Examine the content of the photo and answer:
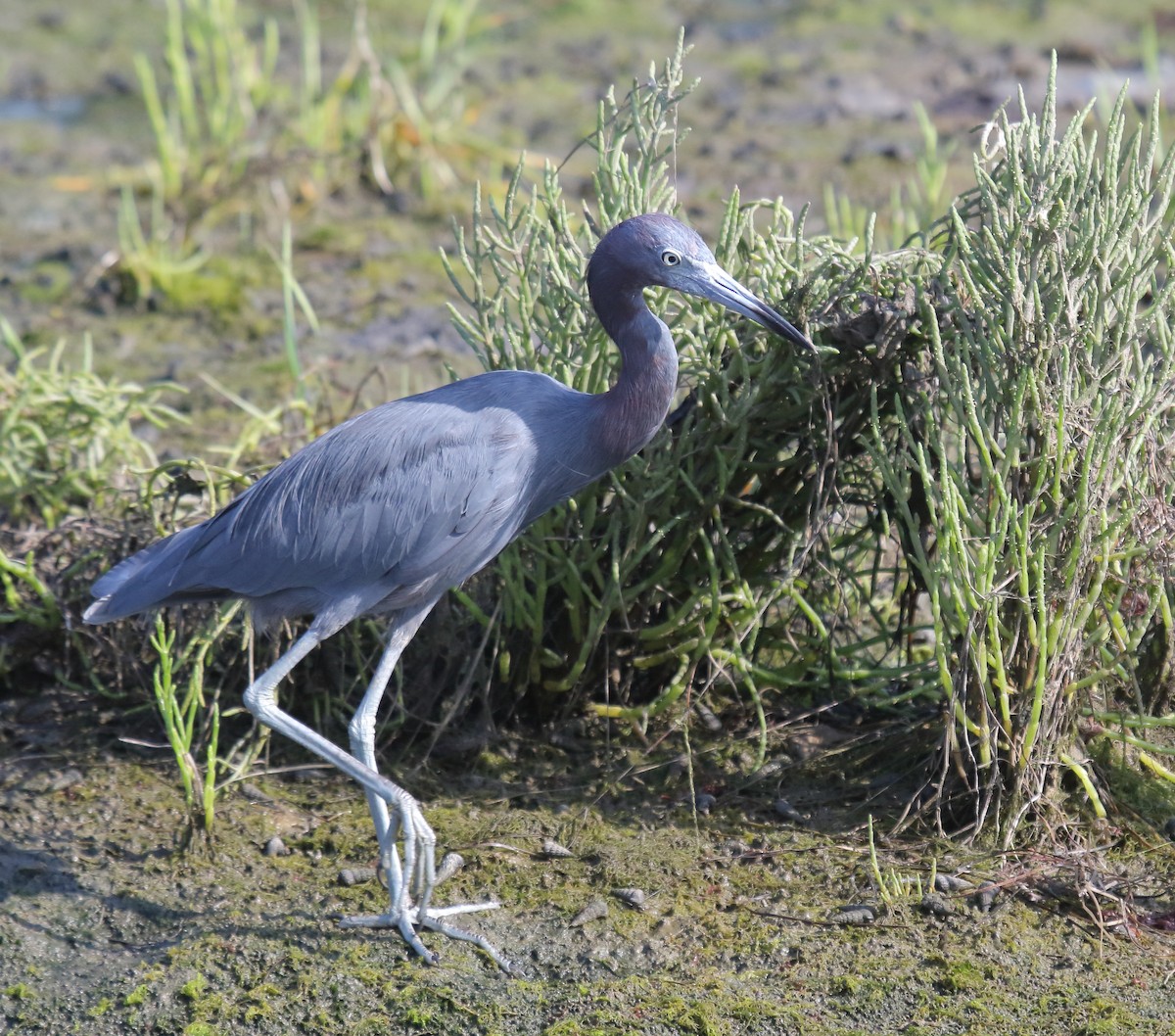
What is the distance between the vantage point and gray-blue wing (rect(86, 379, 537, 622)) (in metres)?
3.94

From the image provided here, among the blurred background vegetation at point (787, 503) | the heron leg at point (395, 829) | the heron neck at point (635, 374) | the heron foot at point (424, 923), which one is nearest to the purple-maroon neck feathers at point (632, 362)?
the heron neck at point (635, 374)

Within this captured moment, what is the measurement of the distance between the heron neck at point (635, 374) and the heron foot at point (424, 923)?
3.93 feet

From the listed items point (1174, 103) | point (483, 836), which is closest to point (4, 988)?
point (483, 836)

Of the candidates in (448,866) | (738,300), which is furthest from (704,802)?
(738,300)

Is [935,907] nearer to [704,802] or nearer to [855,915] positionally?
[855,915]

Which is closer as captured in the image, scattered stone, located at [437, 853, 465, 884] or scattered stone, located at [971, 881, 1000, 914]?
scattered stone, located at [971, 881, 1000, 914]

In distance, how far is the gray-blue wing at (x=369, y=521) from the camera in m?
3.94

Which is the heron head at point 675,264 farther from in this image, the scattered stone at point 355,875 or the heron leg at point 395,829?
the scattered stone at point 355,875

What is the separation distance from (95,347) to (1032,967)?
184 inches

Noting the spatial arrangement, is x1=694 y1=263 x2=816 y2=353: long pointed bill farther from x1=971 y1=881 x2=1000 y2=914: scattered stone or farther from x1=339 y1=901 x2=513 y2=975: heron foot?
x1=339 y1=901 x2=513 y2=975: heron foot

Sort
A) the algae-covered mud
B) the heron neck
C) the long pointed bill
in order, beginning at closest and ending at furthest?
the algae-covered mud, the long pointed bill, the heron neck

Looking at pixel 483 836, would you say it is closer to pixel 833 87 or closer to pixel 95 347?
pixel 95 347

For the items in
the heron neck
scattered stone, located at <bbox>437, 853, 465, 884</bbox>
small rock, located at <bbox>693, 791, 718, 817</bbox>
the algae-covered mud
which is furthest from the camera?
small rock, located at <bbox>693, 791, 718, 817</bbox>

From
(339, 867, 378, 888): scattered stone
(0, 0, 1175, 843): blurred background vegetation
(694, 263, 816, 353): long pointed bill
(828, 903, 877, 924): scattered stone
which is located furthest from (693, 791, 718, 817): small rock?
(694, 263, 816, 353): long pointed bill
